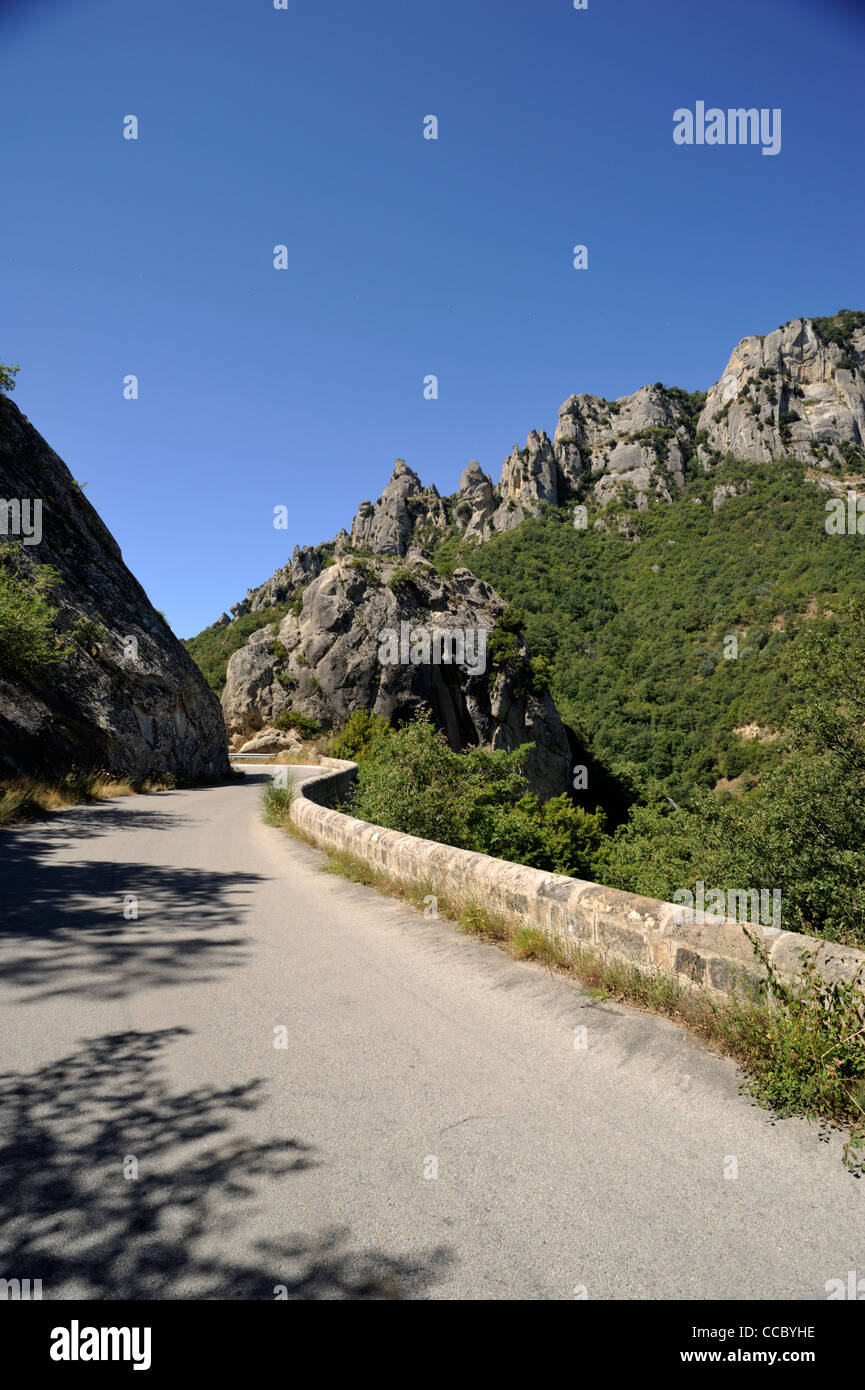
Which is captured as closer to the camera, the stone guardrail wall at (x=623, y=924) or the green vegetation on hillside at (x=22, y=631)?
the stone guardrail wall at (x=623, y=924)

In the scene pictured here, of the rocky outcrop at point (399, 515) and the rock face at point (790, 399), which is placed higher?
the rock face at point (790, 399)

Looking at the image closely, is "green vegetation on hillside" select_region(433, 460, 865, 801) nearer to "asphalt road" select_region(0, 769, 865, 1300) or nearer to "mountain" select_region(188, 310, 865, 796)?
"mountain" select_region(188, 310, 865, 796)

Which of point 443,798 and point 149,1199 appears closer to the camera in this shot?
point 149,1199

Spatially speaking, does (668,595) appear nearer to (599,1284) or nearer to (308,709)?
(308,709)

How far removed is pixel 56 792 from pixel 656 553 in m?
87.3

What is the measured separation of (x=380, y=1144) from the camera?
2566mm

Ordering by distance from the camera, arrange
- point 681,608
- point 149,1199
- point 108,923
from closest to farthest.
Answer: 1. point 149,1199
2. point 108,923
3. point 681,608

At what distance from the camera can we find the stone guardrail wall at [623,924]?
321 centimetres

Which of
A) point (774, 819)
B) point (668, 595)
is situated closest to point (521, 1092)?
point (774, 819)

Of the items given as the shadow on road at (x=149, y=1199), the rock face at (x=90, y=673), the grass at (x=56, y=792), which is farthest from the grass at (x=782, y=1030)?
the rock face at (x=90, y=673)

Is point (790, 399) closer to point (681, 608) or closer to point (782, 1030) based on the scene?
point (681, 608)

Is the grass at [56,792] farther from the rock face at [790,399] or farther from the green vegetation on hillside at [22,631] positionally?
the rock face at [790,399]

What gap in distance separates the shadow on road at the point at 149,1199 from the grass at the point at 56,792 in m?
9.50

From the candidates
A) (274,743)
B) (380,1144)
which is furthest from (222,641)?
(380,1144)
